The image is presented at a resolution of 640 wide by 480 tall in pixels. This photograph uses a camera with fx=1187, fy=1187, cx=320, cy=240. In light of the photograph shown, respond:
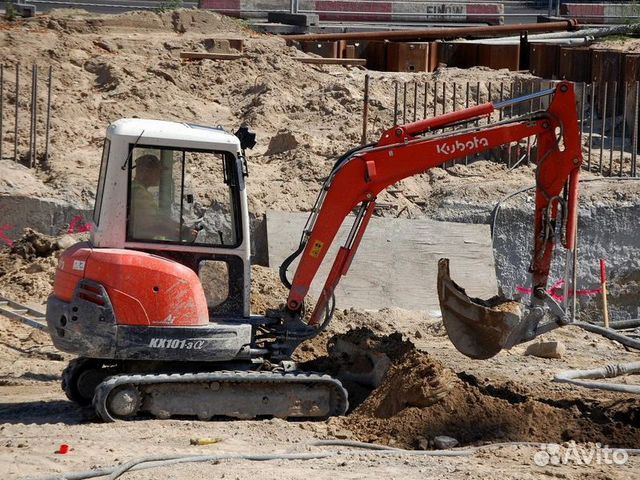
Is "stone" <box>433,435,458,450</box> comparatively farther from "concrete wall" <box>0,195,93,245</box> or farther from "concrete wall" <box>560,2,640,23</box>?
"concrete wall" <box>560,2,640,23</box>

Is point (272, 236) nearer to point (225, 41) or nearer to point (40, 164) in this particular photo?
point (40, 164)

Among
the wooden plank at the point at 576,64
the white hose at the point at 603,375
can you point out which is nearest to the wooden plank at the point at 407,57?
the wooden plank at the point at 576,64

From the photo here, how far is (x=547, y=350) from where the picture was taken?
1230 cm

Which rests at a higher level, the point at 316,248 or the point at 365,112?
the point at 365,112

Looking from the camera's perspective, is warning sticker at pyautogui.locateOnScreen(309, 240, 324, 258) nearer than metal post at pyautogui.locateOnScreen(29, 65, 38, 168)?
Yes

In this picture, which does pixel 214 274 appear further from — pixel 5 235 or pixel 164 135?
pixel 5 235

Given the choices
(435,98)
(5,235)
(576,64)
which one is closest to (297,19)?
(576,64)

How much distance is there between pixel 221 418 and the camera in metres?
9.54

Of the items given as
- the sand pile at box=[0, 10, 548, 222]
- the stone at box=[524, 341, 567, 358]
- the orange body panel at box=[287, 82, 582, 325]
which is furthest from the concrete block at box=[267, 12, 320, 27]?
the orange body panel at box=[287, 82, 582, 325]

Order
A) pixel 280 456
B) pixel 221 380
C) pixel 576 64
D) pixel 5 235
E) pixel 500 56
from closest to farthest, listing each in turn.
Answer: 1. pixel 280 456
2. pixel 221 380
3. pixel 5 235
4. pixel 576 64
5. pixel 500 56

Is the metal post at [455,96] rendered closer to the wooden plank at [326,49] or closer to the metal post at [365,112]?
the metal post at [365,112]

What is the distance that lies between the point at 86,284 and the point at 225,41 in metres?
10.9

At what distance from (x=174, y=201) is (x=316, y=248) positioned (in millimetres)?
1210

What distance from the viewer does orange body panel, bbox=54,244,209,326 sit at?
8.98 meters
